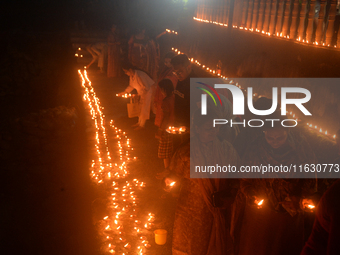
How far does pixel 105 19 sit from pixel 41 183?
17674mm

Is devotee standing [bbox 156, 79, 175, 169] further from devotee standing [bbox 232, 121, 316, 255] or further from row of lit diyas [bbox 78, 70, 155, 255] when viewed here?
devotee standing [bbox 232, 121, 316, 255]

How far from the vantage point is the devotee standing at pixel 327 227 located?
1734 millimetres

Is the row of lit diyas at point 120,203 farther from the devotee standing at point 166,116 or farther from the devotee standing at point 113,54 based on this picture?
the devotee standing at point 113,54

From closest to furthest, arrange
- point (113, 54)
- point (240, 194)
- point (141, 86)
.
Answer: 1. point (240, 194)
2. point (141, 86)
3. point (113, 54)

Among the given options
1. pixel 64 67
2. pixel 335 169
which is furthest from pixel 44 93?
pixel 335 169

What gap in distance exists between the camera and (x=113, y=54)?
13.8 meters

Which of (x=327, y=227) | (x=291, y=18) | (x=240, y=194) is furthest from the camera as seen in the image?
(x=291, y=18)

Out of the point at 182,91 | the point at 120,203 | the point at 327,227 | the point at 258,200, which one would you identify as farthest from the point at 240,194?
the point at 120,203

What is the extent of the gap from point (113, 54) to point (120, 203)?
382 inches

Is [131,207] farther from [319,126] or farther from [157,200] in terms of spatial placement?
[319,126]

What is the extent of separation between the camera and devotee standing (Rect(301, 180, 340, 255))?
1.73 m

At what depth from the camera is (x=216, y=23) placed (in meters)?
9.20

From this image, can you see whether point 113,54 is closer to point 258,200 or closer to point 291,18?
point 291,18

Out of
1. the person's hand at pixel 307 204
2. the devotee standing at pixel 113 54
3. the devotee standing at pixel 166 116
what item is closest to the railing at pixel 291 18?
the devotee standing at pixel 166 116
